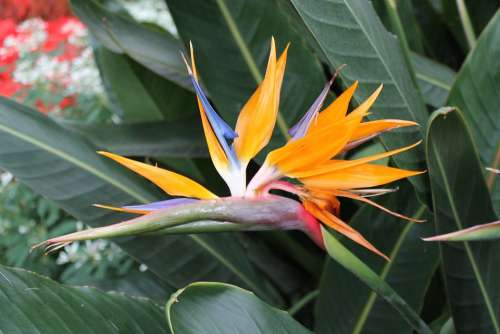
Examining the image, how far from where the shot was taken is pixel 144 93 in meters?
1.07

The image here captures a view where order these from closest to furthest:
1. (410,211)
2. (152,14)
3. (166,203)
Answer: (166,203) < (410,211) < (152,14)

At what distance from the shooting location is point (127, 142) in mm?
972

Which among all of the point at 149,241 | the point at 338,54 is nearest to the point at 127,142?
the point at 149,241

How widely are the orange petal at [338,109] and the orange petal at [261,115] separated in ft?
0.12

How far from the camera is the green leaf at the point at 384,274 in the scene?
28.0 inches

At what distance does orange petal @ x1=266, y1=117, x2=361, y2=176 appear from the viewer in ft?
1.52

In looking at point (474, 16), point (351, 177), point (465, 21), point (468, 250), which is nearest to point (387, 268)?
point (468, 250)

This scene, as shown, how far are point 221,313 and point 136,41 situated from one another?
22.5 inches

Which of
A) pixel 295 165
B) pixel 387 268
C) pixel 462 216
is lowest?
pixel 387 268

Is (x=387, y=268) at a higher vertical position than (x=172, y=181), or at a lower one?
lower

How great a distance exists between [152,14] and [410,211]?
156cm

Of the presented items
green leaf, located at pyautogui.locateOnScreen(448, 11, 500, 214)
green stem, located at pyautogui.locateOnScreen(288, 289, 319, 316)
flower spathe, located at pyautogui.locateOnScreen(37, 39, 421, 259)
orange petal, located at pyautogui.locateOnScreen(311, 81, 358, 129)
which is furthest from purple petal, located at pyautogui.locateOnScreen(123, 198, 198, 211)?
green stem, located at pyautogui.locateOnScreen(288, 289, 319, 316)

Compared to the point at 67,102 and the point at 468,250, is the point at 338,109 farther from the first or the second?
the point at 67,102

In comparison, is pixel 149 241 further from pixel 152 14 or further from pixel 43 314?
pixel 152 14
